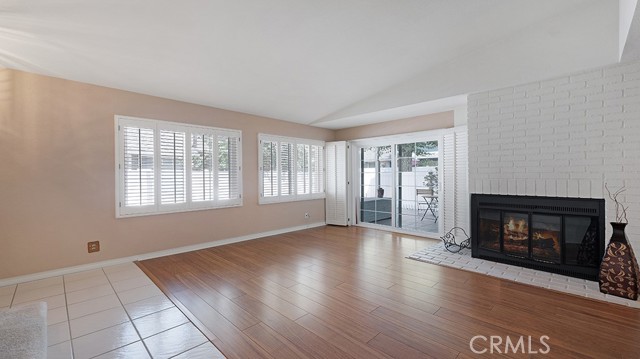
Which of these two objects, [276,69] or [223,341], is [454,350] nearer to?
[223,341]

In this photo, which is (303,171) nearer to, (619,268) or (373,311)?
(373,311)

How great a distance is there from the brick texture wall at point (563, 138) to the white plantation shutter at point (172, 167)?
4253 millimetres

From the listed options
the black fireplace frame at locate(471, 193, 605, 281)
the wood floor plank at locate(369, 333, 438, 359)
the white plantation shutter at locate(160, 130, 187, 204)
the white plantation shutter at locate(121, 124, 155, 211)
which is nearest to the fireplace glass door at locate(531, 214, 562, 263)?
the black fireplace frame at locate(471, 193, 605, 281)

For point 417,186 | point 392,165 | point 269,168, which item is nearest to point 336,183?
point 392,165

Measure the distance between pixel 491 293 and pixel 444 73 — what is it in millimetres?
Result: 2882

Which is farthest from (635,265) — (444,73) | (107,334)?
(107,334)

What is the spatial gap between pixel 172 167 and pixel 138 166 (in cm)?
43

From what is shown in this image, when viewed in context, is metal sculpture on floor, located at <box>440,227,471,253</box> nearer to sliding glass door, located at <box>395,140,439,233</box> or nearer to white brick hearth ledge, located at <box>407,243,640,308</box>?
white brick hearth ledge, located at <box>407,243,640,308</box>

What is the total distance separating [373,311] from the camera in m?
2.27

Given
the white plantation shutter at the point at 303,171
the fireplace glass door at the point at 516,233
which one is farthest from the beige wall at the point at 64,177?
the fireplace glass door at the point at 516,233

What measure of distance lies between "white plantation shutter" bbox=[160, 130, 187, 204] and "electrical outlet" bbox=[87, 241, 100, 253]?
2.89 feet

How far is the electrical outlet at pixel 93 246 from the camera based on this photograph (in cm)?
332

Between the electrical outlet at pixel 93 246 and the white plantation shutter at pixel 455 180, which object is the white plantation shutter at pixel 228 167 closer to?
the electrical outlet at pixel 93 246

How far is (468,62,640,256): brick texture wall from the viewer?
268 centimetres
